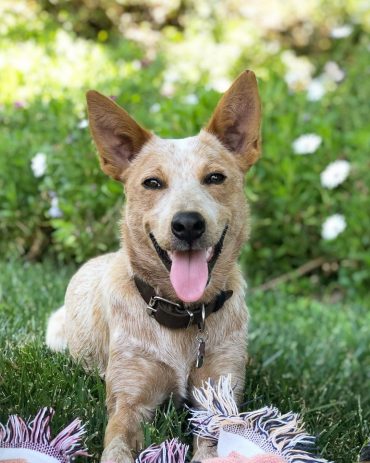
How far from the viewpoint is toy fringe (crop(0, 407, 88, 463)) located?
2279mm

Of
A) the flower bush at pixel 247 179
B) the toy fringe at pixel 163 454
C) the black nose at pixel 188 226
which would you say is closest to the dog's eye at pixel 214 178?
the black nose at pixel 188 226

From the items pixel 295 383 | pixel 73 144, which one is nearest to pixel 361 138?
pixel 73 144

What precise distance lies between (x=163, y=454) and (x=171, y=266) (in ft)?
2.48

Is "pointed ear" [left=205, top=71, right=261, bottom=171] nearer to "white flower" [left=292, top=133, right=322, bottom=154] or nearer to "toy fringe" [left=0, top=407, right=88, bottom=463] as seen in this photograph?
"toy fringe" [left=0, top=407, right=88, bottom=463]

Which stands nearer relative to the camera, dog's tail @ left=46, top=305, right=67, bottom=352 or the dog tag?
the dog tag

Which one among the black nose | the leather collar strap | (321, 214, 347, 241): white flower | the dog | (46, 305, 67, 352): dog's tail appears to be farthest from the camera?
(321, 214, 347, 241): white flower

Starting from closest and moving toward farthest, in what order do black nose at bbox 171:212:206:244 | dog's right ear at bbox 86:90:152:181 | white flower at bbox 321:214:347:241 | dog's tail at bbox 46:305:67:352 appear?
black nose at bbox 171:212:206:244, dog's right ear at bbox 86:90:152:181, dog's tail at bbox 46:305:67:352, white flower at bbox 321:214:347:241

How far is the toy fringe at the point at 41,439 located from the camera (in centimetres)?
228

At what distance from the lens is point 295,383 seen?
3.75 metres

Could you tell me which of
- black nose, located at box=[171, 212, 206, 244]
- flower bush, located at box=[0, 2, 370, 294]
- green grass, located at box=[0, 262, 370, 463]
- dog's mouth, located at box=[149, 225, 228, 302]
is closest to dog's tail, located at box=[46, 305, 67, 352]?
green grass, located at box=[0, 262, 370, 463]

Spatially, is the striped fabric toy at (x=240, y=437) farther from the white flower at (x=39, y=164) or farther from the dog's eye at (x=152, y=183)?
A: the white flower at (x=39, y=164)

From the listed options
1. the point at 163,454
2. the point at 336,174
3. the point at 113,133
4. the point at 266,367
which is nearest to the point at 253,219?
the point at 336,174

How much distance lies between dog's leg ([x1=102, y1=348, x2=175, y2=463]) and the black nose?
A: 0.52 meters

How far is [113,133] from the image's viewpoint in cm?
312
